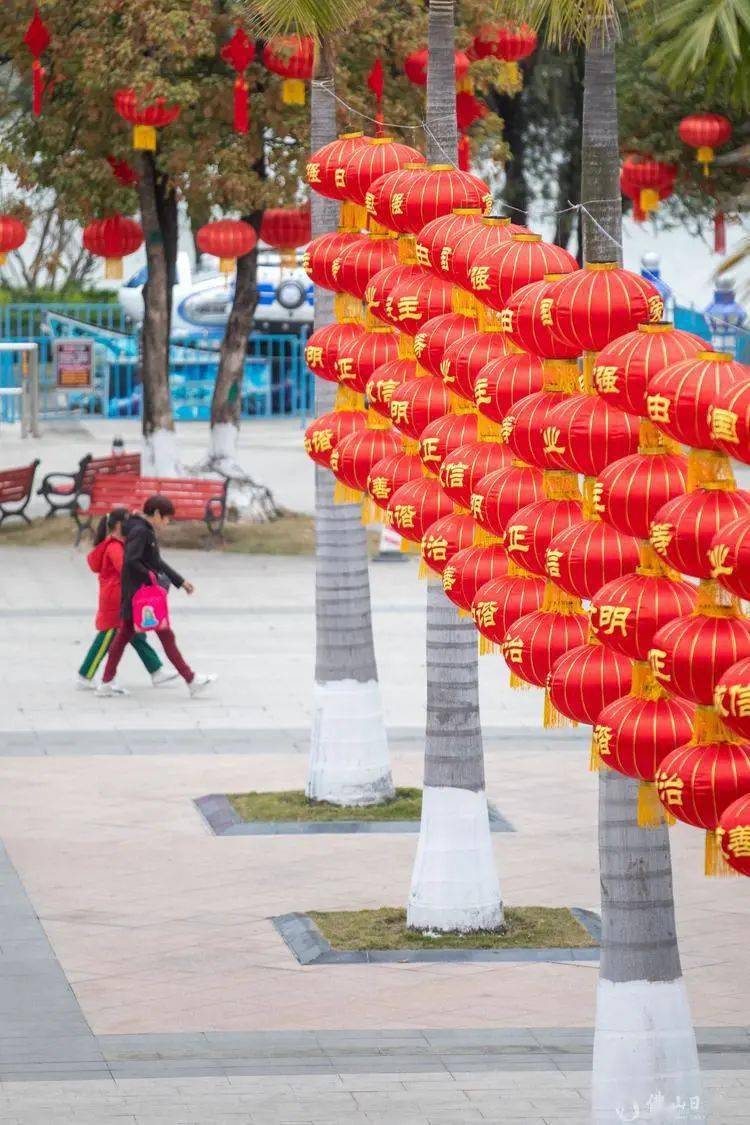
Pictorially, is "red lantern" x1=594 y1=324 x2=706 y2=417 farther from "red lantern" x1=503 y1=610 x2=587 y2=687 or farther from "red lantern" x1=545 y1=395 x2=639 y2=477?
"red lantern" x1=503 y1=610 x2=587 y2=687

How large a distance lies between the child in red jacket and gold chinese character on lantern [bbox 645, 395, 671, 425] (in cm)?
1086

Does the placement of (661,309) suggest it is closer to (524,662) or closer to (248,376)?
(524,662)

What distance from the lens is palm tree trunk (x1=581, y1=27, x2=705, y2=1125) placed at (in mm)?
8680

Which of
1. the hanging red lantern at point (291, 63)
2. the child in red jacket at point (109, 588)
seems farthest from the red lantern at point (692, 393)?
the hanging red lantern at point (291, 63)

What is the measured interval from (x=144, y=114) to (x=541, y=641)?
14.8 m

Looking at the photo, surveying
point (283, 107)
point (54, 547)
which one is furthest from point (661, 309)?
point (54, 547)

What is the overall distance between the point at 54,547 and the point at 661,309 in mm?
18674

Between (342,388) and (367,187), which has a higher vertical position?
(367,187)

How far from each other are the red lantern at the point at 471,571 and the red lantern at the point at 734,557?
328 centimetres

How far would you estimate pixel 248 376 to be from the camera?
42.9 meters

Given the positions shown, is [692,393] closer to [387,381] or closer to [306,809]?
[387,381]

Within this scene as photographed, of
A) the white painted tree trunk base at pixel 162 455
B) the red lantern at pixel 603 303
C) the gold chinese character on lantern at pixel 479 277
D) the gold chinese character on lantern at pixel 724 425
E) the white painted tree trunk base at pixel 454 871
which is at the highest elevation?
the gold chinese character on lantern at pixel 479 277

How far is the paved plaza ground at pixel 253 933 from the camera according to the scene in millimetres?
9758

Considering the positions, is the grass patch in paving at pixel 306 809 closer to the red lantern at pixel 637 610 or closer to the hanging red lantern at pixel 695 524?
the red lantern at pixel 637 610
